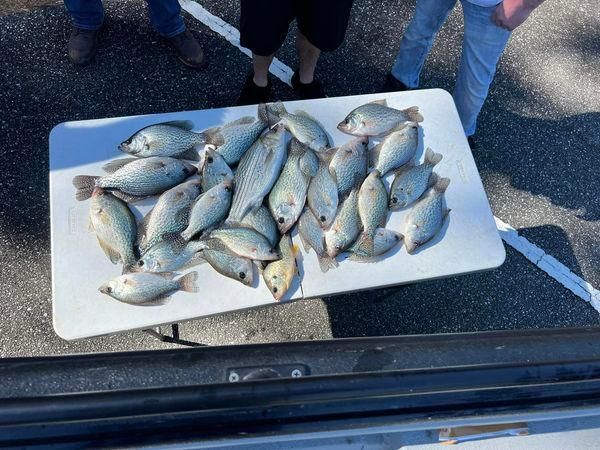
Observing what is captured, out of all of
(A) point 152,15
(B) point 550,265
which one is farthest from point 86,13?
(B) point 550,265

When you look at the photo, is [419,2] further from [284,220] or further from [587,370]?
[587,370]

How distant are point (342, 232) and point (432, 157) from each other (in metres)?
0.59

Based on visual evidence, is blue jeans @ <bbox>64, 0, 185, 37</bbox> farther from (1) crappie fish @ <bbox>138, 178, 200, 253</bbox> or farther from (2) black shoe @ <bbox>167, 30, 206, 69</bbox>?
(1) crappie fish @ <bbox>138, 178, 200, 253</bbox>

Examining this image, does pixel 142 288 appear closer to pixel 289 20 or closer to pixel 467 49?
pixel 289 20

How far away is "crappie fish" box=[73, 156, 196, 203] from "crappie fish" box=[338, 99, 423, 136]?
749 mm

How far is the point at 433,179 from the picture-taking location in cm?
210

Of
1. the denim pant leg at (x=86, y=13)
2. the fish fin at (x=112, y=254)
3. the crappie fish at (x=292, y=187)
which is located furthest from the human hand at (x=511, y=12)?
the denim pant leg at (x=86, y=13)

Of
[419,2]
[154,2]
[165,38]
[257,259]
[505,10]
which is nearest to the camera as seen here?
[257,259]

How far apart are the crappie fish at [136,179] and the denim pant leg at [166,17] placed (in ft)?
5.41

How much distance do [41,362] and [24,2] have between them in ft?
10.8

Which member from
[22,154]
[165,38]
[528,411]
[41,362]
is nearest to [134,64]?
[165,38]

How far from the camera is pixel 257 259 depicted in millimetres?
1807

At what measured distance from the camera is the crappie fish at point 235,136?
2002 millimetres

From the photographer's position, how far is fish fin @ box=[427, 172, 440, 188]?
2.08 m
